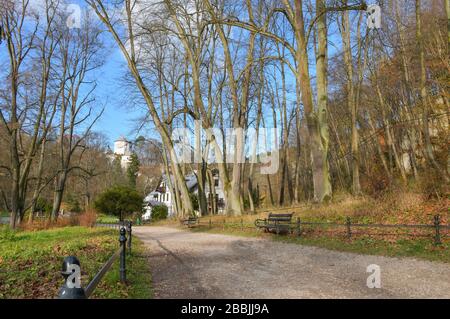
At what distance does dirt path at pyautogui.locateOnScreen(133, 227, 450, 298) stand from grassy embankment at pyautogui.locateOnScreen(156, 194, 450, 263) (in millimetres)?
778

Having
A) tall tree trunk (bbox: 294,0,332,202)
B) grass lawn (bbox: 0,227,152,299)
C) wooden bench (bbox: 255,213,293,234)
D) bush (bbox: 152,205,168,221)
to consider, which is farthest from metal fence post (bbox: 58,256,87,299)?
bush (bbox: 152,205,168,221)

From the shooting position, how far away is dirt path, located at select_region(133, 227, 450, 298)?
5945mm

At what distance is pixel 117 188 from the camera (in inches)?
1861

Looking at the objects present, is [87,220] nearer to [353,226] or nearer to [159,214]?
[353,226]

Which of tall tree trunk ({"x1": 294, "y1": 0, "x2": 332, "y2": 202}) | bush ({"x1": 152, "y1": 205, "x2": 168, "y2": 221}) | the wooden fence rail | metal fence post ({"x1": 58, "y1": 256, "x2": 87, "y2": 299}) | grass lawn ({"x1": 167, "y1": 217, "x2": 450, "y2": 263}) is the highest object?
tall tree trunk ({"x1": 294, "y1": 0, "x2": 332, "y2": 202})

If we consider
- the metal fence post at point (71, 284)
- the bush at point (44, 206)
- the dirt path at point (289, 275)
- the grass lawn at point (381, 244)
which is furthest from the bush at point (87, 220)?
→ the bush at point (44, 206)

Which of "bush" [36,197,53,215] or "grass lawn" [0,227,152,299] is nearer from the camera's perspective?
"grass lawn" [0,227,152,299]

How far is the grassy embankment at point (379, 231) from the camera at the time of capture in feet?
31.6

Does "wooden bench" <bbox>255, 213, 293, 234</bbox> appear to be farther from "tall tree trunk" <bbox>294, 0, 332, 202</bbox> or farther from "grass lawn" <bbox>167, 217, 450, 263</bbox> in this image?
"tall tree trunk" <bbox>294, 0, 332, 202</bbox>

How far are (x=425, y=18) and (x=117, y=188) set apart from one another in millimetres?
38203

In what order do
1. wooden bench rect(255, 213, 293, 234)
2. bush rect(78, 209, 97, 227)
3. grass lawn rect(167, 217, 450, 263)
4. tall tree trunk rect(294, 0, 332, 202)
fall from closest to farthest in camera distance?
grass lawn rect(167, 217, 450, 263)
wooden bench rect(255, 213, 293, 234)
tall tree trunk rect(294, 0, 332, 202)
bush rect(78, 209, 97, 227)

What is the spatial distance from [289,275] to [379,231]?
555cm
